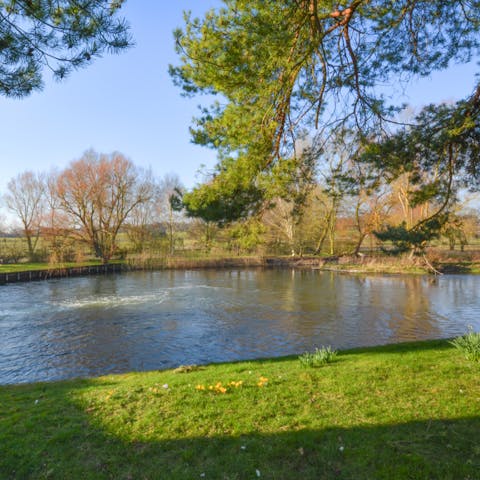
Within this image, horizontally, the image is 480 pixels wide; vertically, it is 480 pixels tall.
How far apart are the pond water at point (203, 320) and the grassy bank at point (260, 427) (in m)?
4.58

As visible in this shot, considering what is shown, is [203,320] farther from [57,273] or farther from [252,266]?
[252,266]

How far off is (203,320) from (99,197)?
26.6m

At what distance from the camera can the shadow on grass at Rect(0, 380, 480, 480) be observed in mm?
3215

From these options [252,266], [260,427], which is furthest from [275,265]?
[260,427]

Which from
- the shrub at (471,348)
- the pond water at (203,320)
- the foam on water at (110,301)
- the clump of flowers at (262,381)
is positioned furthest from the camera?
the foam on water at (110,301)

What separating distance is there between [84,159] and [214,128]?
34.9 m

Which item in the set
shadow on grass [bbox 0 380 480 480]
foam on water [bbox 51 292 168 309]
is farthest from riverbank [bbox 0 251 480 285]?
shadow on grass [bbox 0 380 480 480]

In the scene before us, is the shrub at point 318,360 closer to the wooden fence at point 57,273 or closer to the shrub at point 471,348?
the shrub at point 471,348

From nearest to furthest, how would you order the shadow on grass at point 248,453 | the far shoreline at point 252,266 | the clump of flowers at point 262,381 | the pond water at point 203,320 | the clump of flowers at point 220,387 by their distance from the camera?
the shadow on grass at point 248,453 < the clump of flowers at point 220,387 < the clump of flowers at point 262,381 < the pond water at point 203,320 < the far shoreline at point 252,266

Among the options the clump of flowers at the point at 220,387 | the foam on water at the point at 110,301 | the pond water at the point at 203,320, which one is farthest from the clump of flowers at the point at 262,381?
the foam on water at the point at 110,301

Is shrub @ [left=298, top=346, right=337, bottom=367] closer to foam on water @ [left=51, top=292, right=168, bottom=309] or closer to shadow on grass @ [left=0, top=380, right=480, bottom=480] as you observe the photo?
shadow on grass @ [left=0, top=380, right=480, bottom=480]

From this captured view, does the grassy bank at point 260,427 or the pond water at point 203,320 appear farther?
the pond water at point 203,320

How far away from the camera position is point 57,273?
3052 cm

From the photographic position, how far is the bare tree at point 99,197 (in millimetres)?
36438
